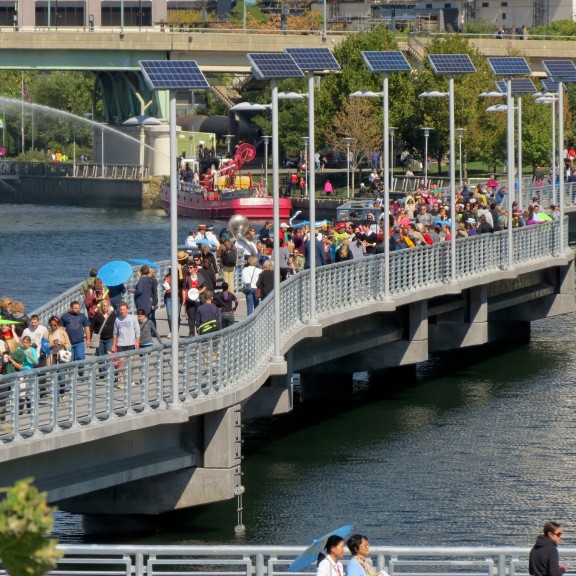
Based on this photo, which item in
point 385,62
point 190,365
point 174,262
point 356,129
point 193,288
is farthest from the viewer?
point 356,129

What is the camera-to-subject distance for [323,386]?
37.9m

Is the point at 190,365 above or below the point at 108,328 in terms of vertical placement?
below

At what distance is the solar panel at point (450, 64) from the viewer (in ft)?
125

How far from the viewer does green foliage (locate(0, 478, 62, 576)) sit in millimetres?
7855

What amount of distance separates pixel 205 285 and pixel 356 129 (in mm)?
71472

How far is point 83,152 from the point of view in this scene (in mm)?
134625

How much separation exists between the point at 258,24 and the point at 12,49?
2186 inches

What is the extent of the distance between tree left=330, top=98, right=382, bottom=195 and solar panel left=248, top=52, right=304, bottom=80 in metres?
71.7

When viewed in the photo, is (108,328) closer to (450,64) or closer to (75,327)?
(75,327)

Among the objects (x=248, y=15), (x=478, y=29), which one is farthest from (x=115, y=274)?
(x=248, y=15)

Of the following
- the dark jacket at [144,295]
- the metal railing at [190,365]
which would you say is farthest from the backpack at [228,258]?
the dark jacket at [144,295]

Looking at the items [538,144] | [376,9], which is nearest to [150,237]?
[538,144]

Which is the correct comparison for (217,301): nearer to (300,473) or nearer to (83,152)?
(300,473)

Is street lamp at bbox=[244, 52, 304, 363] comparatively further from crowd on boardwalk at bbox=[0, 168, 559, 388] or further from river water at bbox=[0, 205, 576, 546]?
river water at bbox=[0, 205, 576, 546]
